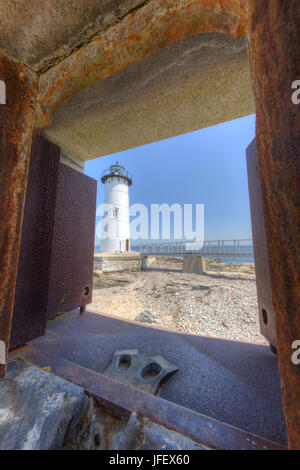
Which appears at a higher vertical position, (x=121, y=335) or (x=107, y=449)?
(x=107, y=449)

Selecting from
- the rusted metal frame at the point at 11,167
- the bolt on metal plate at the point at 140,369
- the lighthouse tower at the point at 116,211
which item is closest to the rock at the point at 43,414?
the rusted metal frame at the point at 11,167

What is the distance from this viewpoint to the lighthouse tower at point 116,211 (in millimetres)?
19438

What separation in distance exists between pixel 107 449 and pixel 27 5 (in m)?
2.10

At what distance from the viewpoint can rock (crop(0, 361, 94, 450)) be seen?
51 centimetres

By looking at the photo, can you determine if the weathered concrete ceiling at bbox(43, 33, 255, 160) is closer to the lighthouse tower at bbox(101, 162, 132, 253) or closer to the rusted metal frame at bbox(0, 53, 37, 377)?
the rusted metal frame at bbox(0, 53, 37, 377)

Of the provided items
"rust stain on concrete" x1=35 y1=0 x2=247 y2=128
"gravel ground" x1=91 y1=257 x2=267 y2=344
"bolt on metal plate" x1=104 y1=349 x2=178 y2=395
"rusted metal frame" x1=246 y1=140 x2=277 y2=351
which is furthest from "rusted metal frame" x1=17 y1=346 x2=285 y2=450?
"gravel ground" x1=91 y1=257 x2=267 y2=344

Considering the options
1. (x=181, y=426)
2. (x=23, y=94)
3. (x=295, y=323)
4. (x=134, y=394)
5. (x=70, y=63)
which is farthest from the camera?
(x=70, y=63)

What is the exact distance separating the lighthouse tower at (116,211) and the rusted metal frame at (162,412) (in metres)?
18.2

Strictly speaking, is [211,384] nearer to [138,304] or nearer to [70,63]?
[70,63]

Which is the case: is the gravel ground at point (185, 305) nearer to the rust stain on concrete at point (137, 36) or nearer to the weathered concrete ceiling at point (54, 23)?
the rust stain on concrete at point (137, 36)

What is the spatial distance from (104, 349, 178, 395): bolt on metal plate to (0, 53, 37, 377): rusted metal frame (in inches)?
24.4

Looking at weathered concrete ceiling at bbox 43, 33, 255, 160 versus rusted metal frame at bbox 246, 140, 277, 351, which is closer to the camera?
rusted metal frame at bbox 246, 140, 277, 351

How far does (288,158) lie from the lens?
49cm

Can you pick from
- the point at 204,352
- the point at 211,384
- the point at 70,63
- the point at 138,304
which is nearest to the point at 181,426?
the point at 211,384
